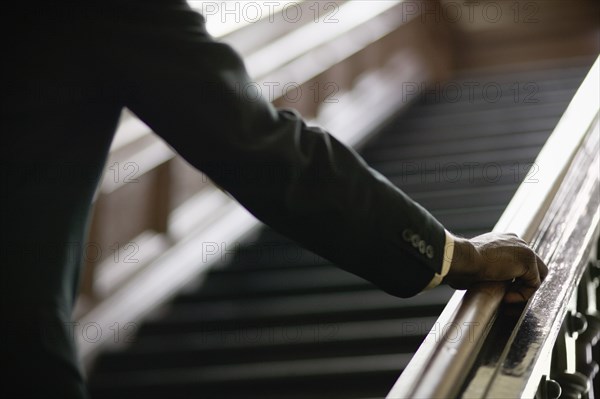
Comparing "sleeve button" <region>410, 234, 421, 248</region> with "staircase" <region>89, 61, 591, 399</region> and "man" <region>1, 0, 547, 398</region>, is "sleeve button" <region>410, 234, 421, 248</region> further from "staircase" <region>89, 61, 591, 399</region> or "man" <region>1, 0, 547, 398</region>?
"staircase" <region>89, 61, 591, 399</region>

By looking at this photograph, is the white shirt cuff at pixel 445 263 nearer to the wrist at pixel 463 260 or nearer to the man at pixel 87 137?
the wrist at pixel 463 260

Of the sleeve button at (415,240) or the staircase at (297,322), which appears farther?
the staircase at (297,322)

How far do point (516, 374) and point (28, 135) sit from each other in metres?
0.79

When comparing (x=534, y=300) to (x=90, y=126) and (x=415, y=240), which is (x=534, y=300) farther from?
(x=90, y=126)

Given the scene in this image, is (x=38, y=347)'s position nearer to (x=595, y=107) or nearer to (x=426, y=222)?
(x=426, y=222)

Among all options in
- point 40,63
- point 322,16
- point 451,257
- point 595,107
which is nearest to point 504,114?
point 322,16

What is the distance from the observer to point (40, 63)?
3.84 ft

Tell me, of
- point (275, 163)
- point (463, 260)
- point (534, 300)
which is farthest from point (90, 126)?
point (534, 300)

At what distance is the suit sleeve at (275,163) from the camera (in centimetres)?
121

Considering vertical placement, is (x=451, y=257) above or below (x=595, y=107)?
above

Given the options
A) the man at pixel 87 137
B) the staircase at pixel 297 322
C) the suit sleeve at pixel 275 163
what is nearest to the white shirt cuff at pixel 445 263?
the suit sleeve at pixel 275 163

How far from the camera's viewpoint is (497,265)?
5.02 feet

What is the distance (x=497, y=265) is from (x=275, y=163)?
0.49 meters

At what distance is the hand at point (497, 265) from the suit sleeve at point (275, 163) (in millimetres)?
62
